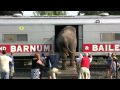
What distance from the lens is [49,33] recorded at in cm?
2319

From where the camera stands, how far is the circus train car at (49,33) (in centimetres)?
2314

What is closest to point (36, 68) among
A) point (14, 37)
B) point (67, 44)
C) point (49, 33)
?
point (67, 44)

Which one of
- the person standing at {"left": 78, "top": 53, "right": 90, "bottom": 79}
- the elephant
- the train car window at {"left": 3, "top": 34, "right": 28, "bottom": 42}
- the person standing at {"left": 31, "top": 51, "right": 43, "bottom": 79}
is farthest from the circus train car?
the person standing at {"left": 31, "top": 51, "right": 43, "bottom": 79}

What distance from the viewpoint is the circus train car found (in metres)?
23.1

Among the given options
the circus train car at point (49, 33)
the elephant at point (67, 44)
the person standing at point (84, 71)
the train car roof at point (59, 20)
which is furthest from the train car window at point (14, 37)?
the person standing at point (84, 71)

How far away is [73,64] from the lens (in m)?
21.8

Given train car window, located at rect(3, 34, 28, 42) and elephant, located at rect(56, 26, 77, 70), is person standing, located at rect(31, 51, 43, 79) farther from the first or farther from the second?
train car window, located at rect(3, 34, 28, 42)

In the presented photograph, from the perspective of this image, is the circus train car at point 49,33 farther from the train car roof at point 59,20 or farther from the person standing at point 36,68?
the person standing at point 36,68

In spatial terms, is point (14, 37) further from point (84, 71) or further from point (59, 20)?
point (84, 71)

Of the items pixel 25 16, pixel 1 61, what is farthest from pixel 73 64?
pixel 1 61
